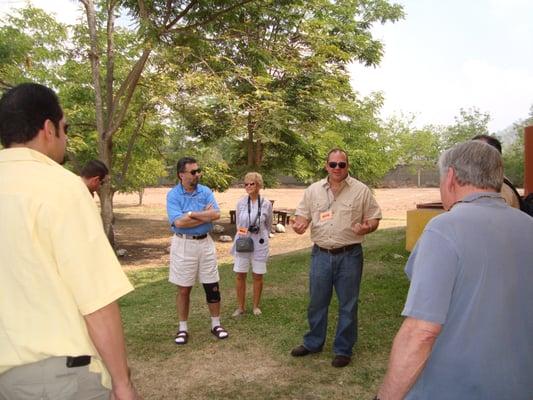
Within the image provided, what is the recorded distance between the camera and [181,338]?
505 centimetres

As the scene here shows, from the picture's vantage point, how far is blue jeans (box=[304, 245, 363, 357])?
14.1 feet

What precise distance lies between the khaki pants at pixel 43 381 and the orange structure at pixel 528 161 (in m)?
4.85

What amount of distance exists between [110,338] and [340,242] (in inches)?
115

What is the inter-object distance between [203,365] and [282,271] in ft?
15.2

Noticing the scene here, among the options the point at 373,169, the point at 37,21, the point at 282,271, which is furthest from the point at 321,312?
the point at 373,169

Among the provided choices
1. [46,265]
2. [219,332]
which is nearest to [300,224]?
[219,332]

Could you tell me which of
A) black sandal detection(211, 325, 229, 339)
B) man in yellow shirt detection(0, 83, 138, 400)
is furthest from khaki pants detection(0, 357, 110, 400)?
black sandal detection(211, 325, 229, 339)

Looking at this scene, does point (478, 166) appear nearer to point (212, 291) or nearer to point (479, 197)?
point (479, 197)

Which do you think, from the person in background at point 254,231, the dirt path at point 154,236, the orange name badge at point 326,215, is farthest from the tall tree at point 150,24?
the orange name badge at point 326,215

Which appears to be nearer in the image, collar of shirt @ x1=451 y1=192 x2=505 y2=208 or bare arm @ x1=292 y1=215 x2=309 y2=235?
collar of shirt @ x1=451 y1=192 x2=505 y2=208

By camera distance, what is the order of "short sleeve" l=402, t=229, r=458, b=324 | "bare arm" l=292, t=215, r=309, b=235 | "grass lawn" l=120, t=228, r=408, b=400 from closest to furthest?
"short sleeve" l=402, t=229, r=458, b=324, "grass lawn" l=120, t=228, r=408, b=400, "bare arm" l=292, t=215, r=309, b=235

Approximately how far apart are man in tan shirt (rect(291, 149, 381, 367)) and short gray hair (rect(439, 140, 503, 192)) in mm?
2460

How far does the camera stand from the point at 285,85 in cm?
1502

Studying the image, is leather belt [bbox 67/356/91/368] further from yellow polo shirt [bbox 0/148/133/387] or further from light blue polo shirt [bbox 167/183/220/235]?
light blue polo shirt [bbox 167/183/220/235]
